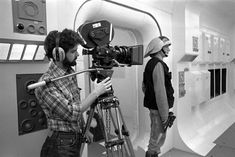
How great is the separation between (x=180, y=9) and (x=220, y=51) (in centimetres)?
188

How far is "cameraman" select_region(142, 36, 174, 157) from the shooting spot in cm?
187

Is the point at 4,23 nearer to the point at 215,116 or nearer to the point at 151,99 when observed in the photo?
the point at 151,99

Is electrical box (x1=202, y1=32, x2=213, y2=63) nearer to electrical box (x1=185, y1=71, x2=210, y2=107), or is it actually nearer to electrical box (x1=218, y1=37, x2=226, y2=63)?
electrical box (x1=185, y1=71, x2=210, y2=107)

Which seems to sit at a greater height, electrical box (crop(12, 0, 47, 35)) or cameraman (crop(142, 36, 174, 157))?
electrical box (crop(12, 0, 47, 35))

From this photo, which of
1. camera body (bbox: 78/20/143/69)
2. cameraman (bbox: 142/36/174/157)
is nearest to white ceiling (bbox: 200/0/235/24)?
cameraman (bbox: 142/36/174/157)

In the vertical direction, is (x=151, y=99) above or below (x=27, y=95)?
below

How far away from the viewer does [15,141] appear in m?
1.25

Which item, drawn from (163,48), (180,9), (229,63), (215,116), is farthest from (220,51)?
(163,48)

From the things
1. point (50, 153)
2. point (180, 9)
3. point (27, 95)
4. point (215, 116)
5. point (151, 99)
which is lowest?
point (215, 116)

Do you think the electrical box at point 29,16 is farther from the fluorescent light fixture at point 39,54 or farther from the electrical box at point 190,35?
the electrical box at point 190,35

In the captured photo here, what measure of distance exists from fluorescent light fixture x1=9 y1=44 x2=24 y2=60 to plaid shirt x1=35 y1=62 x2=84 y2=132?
0.29m

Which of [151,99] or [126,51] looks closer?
[126,51]

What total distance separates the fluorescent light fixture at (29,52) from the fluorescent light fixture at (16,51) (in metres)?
0.03

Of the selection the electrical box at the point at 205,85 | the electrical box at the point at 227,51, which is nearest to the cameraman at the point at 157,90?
the electrical box at the point at 205,85
